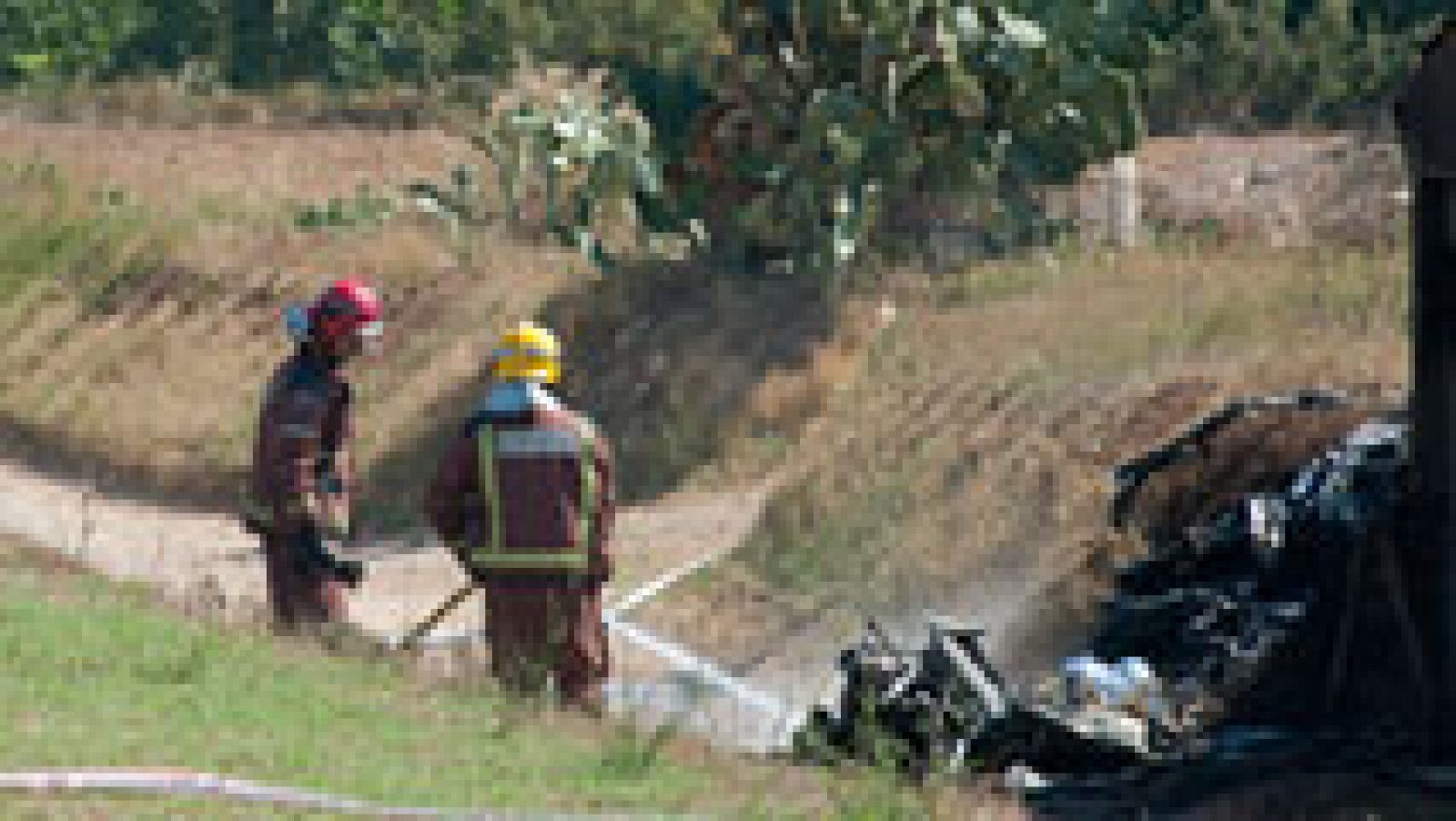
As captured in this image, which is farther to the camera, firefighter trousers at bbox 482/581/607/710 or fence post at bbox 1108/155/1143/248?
fence post at bbox 1108/155/1143/248

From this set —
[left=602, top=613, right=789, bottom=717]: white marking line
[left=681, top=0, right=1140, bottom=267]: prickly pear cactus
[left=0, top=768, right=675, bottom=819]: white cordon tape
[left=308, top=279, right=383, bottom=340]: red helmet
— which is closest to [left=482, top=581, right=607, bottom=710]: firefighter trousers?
[left=308, top=279, right=383, bottom=340]: red helmet

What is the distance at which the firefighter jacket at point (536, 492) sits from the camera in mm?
14070

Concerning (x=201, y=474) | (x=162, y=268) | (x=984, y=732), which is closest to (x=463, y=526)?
(x=984, y=732)

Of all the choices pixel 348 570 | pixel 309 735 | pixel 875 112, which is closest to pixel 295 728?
pixel 309 735

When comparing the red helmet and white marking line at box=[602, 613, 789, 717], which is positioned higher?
the red helmet

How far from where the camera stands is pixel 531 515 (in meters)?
14.1

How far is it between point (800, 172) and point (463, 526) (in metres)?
11.8

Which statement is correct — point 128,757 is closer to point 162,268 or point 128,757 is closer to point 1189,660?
point 1189,660

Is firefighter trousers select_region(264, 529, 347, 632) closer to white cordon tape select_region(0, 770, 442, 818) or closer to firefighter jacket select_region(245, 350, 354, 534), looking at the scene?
firefighter jacket select_region(245, 350, 354, 534)

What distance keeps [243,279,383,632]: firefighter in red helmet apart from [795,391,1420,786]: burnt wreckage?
2.53 metres

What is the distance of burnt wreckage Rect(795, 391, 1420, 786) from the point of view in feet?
44.4

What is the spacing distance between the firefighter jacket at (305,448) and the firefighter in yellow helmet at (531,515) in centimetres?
158

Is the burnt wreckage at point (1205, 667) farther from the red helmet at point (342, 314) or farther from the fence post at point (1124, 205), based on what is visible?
the fence post at point (1124, 205)

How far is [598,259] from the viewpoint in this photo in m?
27.6
